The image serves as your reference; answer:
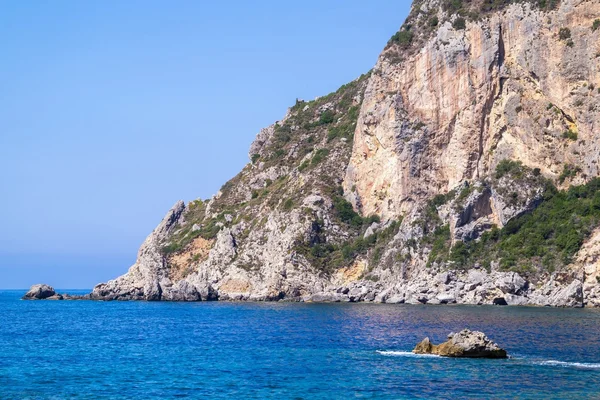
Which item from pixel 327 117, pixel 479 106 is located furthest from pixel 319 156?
pixel 479 106

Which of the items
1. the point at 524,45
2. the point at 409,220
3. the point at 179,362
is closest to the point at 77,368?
the point at 179,362

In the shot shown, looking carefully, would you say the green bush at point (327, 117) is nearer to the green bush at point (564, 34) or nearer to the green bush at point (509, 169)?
the green bush at point (509, 169)

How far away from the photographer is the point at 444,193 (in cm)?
10612

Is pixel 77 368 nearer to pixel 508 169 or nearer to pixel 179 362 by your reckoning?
pixel 179 362

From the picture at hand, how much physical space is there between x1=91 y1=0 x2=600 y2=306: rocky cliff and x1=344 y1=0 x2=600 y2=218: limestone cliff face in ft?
0.57

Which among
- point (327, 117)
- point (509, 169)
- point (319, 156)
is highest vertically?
point (327, 117)

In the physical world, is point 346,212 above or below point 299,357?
above

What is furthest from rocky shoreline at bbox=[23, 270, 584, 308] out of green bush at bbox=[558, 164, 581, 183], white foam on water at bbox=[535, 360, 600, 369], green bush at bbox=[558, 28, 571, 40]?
white foam on water at bbox=[535, 360, 600, 369]

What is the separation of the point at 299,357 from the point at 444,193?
63112 millimetres

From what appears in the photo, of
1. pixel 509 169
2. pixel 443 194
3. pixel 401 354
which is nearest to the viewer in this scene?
pixel 401 354

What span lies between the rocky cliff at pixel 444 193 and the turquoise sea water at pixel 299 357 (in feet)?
42.1

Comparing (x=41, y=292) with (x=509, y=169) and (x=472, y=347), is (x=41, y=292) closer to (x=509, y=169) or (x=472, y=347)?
(x=509, y=169)

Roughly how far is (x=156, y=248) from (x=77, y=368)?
8723 cm

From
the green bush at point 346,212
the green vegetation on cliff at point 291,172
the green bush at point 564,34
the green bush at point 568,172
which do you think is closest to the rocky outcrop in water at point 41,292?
the green vegetation on cliff at point 291,172
